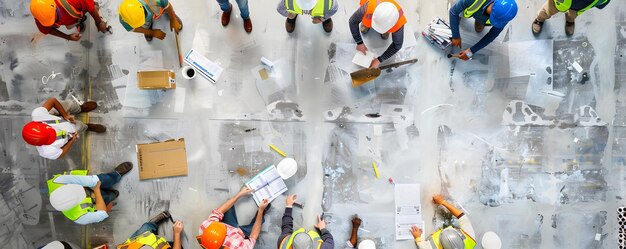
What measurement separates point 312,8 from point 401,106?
152 cm

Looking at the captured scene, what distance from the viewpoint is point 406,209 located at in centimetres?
426

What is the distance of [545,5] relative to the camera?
13.4 feet

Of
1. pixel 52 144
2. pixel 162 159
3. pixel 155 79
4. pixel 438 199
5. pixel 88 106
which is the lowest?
pixel 438 199

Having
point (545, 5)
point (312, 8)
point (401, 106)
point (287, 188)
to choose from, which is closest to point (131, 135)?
point (287, 188)

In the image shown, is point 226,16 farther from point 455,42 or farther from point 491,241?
point 491,241

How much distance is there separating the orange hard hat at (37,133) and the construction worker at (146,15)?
1.17 meters

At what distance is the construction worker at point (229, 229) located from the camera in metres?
3.67

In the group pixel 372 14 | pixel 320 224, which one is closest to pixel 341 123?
pixel 320 224

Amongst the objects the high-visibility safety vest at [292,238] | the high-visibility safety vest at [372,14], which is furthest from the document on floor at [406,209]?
the high-visibility safety vest at [372,14]

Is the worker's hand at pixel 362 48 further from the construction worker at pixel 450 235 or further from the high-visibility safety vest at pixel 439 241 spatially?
the high-visibility safety vest at pixel 439 241

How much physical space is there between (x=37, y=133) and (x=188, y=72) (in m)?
1.49

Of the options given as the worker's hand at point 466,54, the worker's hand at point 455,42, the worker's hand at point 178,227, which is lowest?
the worker's hand at point 178,227

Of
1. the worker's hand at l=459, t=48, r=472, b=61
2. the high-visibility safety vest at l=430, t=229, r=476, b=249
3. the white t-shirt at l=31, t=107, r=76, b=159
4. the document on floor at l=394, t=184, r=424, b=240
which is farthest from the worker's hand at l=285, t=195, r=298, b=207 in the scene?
the worker's hand at l=459, t=48, r=472, b=61

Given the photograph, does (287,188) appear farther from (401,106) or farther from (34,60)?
(34,60)
